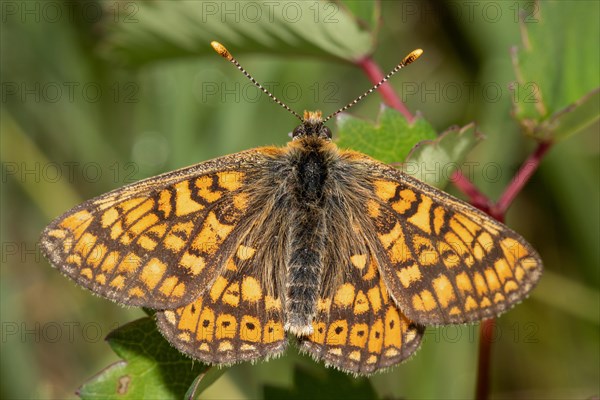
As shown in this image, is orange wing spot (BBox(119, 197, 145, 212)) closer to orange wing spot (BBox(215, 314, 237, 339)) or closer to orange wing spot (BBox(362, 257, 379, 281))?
orange wing spot (BBox(215, 314, 237, 339))

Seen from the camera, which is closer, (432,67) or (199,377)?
(199,377)

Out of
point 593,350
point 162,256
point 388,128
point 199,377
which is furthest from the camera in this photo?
point 593,350

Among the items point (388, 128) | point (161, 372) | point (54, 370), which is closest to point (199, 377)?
point (161, 372)

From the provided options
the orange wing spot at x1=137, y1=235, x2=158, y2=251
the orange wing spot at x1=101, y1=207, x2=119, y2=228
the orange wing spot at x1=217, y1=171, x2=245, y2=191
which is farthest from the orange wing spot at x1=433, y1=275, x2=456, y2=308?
the orange wing spot at x1=101, y1=207, x2=119, y2=228

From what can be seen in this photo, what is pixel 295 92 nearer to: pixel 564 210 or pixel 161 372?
pixel 564 210

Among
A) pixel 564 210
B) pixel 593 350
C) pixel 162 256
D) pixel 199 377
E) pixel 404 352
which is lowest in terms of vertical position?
pixel 199 377

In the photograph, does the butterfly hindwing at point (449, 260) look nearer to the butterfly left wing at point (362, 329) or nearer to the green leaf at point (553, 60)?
the butterfly left wing at point (362, 329)
